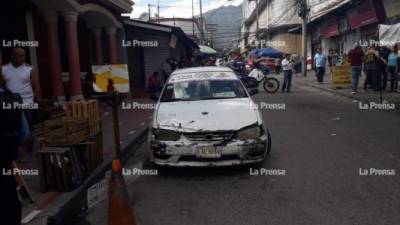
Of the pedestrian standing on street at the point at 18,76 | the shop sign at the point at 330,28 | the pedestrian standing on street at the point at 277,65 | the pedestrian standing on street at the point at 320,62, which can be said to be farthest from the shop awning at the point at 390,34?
the pedestrian standing on street at the point at 277,65

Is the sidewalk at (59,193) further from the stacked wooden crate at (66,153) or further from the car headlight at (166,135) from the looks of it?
the car headlight at (166,135)

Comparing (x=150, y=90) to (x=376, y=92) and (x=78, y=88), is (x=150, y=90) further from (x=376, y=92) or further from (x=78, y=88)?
(x=376, y=92)

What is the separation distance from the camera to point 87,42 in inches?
641

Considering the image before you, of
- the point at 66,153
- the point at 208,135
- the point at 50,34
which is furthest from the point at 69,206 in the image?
the point at 50,34

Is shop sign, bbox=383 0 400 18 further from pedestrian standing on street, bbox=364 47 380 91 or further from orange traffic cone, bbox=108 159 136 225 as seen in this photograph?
orange traffic cone, bbox=108 159 136 225

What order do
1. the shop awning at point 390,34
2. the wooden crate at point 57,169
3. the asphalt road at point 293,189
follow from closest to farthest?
the asphalt road at point 293,189 < the wooden crate at point 57,169 < the shop awning at point 390,34

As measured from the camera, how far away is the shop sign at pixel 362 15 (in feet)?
67.9

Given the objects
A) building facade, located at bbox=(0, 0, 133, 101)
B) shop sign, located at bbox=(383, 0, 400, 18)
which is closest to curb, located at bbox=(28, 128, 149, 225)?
building facade, located at bbox=(0, 0, 133, 101)

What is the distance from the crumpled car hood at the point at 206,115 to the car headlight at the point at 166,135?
2.4 inches

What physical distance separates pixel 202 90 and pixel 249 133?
1762 mm

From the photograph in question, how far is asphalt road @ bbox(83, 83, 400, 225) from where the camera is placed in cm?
452

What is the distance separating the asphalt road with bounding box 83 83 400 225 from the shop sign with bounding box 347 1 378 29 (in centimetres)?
1387

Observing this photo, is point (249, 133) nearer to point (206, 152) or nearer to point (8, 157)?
point (206, 152)

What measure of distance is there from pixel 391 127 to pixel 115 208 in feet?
23.8
